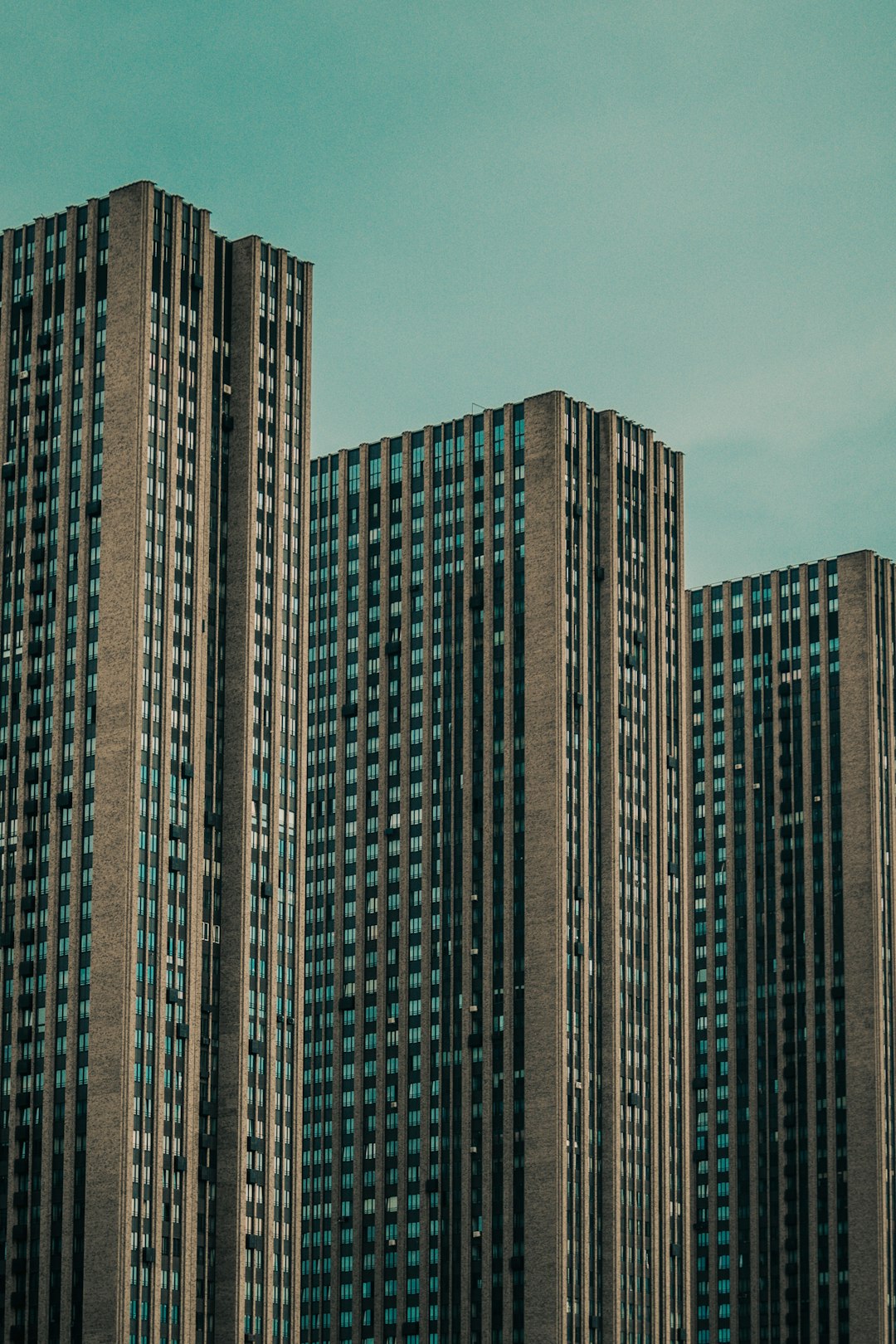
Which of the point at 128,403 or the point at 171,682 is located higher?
the point at 128,403

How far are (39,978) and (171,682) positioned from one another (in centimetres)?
2186

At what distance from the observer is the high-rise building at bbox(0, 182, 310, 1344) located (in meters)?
174

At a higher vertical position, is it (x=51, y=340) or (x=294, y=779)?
(x=51, y=340)

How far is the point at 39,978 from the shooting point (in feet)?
588

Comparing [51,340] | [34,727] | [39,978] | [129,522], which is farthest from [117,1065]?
[51,340]

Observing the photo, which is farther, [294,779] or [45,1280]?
[294,779]

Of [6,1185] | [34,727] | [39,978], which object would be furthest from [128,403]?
[6,1185]

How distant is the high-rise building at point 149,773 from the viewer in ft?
570

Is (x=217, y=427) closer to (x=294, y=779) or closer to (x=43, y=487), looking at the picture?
(x=43, y=487)

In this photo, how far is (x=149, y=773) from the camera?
7067 inches

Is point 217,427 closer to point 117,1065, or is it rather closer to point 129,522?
point 129,522

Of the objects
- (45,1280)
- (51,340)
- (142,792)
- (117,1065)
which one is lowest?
(45,1280)

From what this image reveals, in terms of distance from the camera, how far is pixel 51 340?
19162 cm

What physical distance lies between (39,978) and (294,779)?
24.0m
